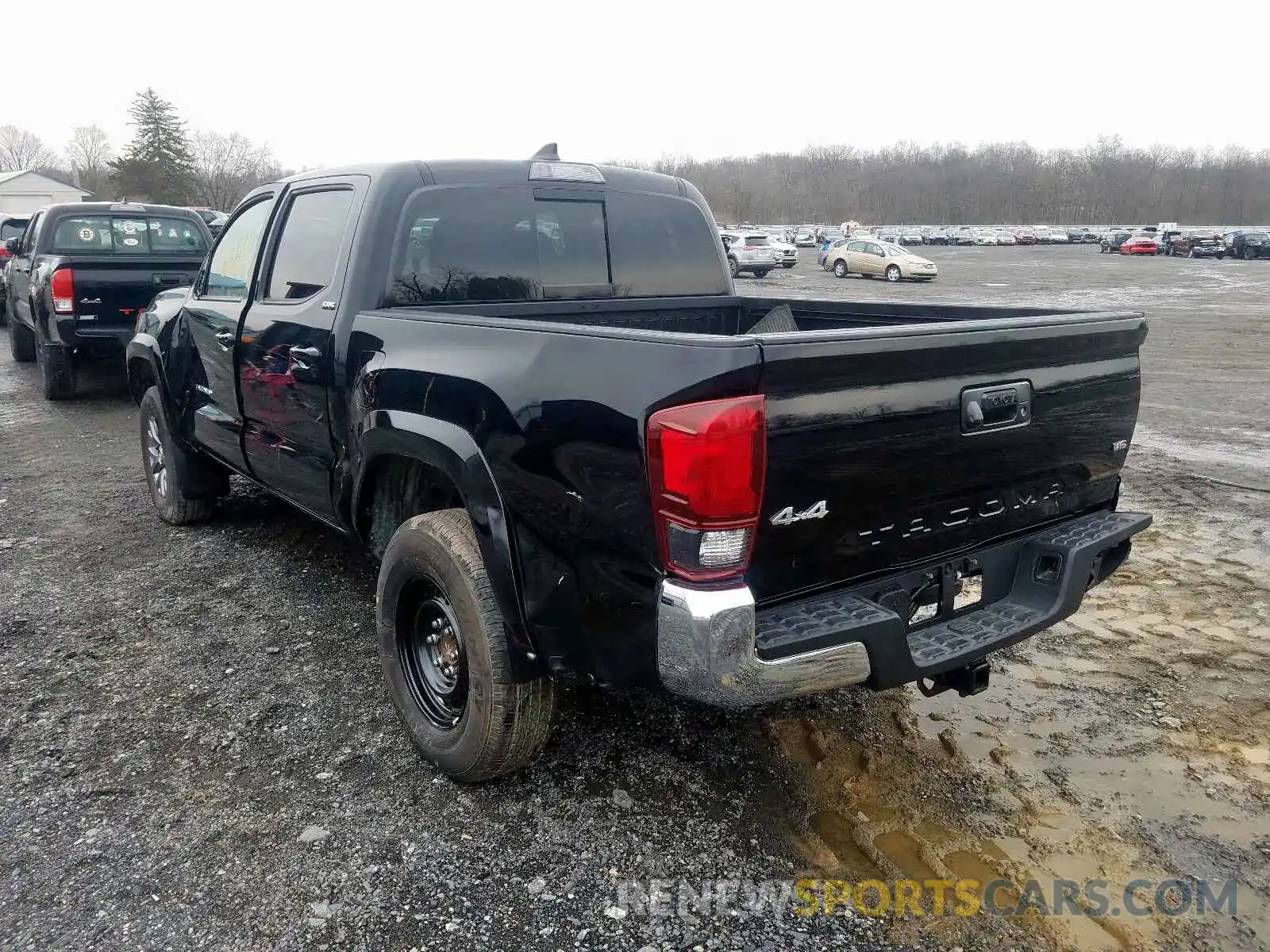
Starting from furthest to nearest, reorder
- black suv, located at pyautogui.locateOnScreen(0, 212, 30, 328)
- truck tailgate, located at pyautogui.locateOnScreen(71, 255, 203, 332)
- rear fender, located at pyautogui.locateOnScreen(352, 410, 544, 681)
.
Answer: black suv, located at pyautogui.locateOnScreen(0, 212, 30, 328), truck tailgate, located at pyautogui.locateOnScreen(71, 255, 203, 332), rear fender, located at pyautogui.locateOnScreen(352, 410, 544, 681)

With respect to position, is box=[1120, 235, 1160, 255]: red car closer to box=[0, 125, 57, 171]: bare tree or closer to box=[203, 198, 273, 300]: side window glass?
box=[203, 198, 273, 300]: side window glass

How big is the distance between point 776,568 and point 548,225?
6.92 feet

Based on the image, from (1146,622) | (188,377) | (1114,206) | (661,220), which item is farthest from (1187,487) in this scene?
(1114,206)

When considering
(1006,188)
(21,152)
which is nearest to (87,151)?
(21,152)

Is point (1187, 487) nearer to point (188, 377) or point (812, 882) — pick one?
point (812, 882)

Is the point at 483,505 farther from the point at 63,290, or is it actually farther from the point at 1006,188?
the point at 1006,188

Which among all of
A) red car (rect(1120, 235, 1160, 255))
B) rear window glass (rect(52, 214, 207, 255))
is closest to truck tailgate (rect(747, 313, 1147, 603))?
rear window glass (rect(52, 214, 207, 255))

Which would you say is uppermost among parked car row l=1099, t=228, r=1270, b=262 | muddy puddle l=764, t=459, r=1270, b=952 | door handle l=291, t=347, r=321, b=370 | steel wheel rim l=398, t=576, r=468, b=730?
parked car row l=1099, t=228, r=1270, b=262

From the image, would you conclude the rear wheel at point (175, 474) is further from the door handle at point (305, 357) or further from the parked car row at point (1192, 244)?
the parked car row at point (1192, 244)

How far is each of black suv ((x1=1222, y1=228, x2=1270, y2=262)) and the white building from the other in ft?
264

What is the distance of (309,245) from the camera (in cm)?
382

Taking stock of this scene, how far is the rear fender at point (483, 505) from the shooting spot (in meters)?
2.54

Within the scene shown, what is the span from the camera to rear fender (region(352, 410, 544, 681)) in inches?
100

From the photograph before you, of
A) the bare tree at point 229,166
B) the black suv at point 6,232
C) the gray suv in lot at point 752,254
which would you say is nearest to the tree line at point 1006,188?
the bare tree at point 229,166
